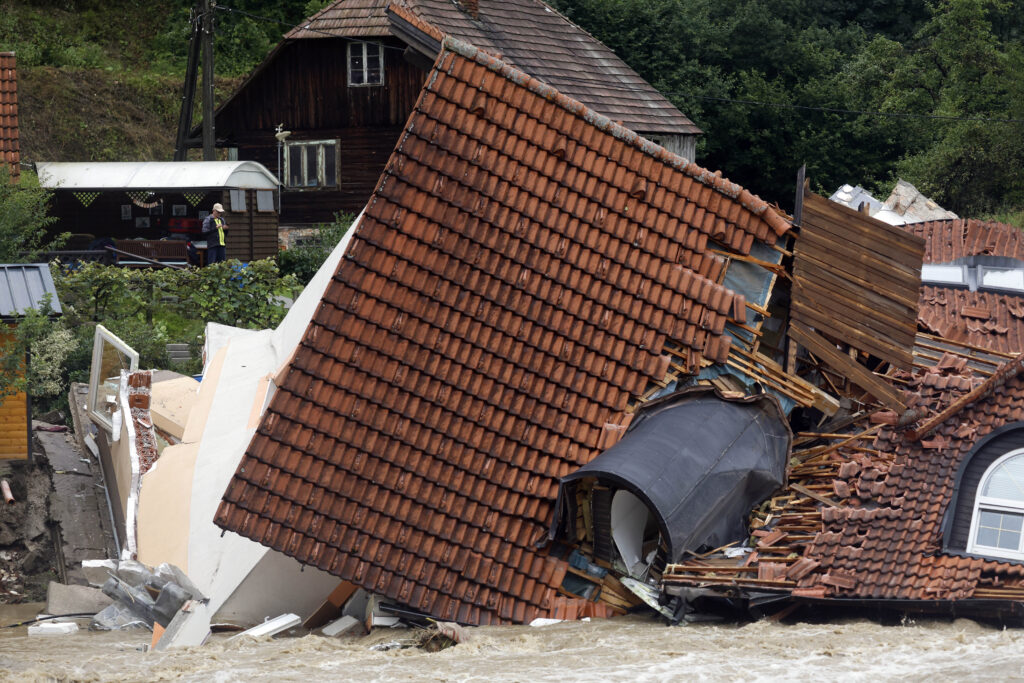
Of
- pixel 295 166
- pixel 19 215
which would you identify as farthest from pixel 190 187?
pixel 19 215

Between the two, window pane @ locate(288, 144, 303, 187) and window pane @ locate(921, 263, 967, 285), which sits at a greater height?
window pane @ locate(288, 144, 303, 187)

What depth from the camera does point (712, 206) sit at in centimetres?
1243

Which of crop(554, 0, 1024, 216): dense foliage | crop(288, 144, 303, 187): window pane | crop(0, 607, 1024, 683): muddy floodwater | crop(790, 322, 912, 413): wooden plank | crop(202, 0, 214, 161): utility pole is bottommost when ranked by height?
crop(0, 607, 1024, 683): muddy floodwater

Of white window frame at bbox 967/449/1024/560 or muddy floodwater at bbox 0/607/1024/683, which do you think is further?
white window frame at bbox 967/449/1024/560

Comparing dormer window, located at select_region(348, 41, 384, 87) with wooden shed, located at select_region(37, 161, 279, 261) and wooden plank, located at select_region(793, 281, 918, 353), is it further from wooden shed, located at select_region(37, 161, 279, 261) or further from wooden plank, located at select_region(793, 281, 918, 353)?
wooden plank, located at select_region(793, 281, 918, 353)

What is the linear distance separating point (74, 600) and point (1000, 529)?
380 inches

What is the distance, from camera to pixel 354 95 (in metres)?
29.2

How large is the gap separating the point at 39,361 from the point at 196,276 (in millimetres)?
5857

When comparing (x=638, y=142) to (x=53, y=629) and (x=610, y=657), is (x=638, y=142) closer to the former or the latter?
(x=610, y=657)

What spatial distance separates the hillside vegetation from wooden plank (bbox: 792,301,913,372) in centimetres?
1954

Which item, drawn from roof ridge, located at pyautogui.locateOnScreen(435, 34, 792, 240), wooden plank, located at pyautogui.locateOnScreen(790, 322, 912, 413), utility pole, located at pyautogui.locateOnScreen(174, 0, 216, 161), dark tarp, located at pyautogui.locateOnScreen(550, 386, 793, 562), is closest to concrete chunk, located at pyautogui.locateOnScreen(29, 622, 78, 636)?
dark tarp, located at pyautogui.locateOnScreen(550, 386, 793, 562)

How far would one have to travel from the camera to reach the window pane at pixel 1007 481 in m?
10.1

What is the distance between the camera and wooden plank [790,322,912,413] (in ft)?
38.9

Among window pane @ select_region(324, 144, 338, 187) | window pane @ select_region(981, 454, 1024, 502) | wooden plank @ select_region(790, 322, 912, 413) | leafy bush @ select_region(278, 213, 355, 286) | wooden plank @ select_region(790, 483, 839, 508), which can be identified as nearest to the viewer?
window pane @ select_region(981, 454, 1024, 502)
